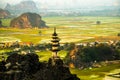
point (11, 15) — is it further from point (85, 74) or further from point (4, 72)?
point (4, 72)

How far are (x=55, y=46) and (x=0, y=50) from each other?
90.7 feet

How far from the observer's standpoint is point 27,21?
310 ft

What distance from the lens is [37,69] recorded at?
87.8ft

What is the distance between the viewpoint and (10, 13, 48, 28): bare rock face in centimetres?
9306

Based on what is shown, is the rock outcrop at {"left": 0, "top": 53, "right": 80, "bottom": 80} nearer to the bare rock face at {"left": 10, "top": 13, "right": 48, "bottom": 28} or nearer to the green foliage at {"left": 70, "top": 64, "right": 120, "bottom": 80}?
the green foliage at {"left": 70, "top": 64, "right": 120, "bottom": 80}

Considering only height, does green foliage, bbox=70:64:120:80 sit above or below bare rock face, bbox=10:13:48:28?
below

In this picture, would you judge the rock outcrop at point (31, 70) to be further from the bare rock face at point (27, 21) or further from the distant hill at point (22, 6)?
the distant hill at point (22, 6)

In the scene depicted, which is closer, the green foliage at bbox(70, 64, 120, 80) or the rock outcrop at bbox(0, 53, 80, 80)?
the rock outcrop at bbox(0, 53, 80, 80)

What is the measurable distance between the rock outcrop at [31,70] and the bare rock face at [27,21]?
215 ft

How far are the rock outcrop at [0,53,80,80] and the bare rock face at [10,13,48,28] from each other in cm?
6555

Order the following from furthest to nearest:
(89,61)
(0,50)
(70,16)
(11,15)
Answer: (70,16)
(11,15)
(0,50)
(89,61)

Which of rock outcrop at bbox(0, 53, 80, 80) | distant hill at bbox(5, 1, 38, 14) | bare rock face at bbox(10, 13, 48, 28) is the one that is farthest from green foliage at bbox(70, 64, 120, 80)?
distant hill at bbox(5, 1, 38, 14)

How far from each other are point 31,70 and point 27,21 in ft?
226

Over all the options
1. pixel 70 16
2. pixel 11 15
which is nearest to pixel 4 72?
pixel 11 15
